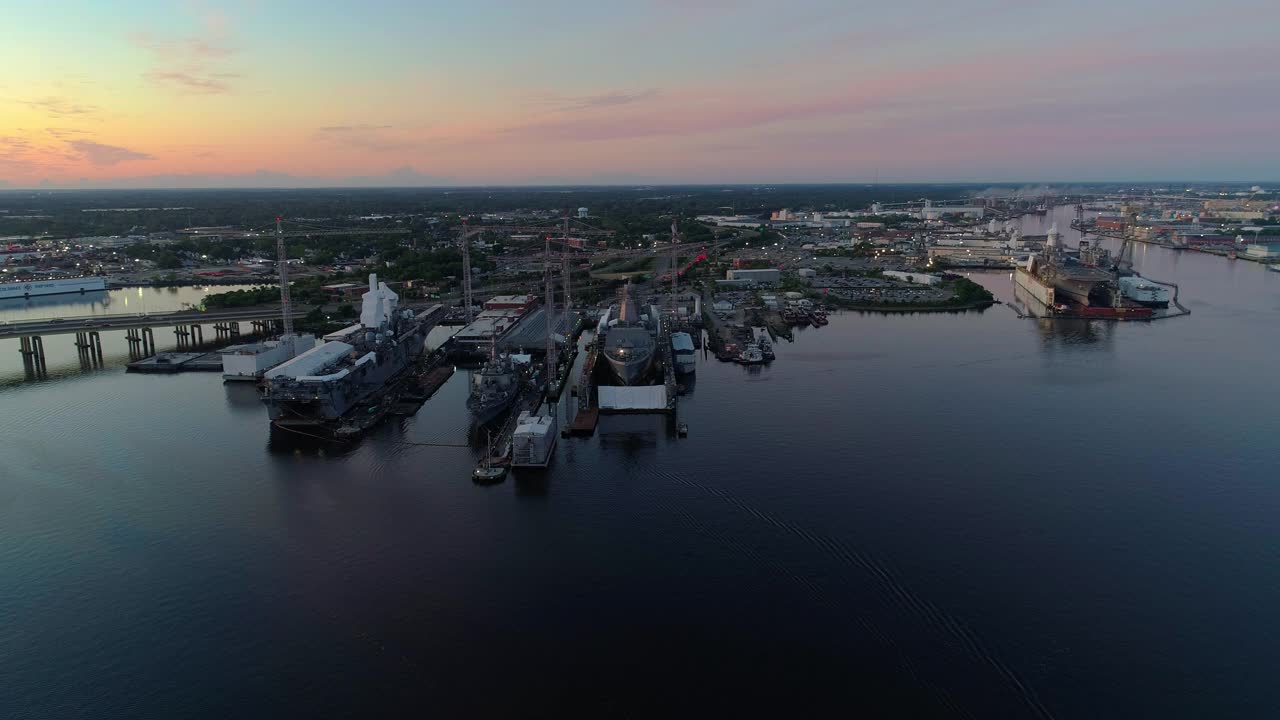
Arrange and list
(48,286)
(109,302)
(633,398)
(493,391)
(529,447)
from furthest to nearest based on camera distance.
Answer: (48,286) < (109,302) < (633,398) < (493,391) < (529,447)

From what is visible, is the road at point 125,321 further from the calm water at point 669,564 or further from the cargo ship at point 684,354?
the cargo ship at point 684,354

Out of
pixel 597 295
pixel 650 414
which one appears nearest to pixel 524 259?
pixel 597 295

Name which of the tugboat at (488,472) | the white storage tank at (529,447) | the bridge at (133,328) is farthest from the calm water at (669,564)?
the bridge at (133,328)

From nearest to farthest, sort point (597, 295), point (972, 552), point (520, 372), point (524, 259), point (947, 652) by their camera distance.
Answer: point (947, 652), point (972, 552), point (520, 372), point (597, 295), point (524, 259)

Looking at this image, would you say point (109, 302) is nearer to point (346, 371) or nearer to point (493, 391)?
point (346, 371)

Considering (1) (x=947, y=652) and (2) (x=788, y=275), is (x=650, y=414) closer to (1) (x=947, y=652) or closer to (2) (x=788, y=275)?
(1) (x=947, y=652)

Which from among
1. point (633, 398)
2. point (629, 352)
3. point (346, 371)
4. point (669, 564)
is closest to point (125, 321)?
point (346, 371)

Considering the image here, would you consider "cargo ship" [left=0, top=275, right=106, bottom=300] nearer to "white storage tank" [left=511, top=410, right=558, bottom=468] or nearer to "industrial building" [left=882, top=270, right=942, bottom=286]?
"white storage tank" [left=511, top=410, right=558, bottom=468]
